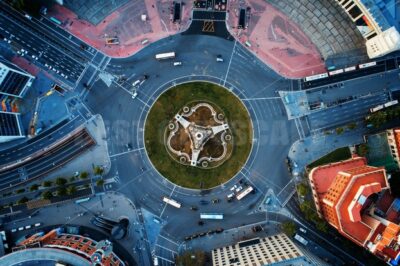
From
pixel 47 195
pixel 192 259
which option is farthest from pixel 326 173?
pixel 47 195

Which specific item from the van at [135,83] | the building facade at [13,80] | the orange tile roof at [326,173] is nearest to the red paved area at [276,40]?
the orange tile roof at [326,173]

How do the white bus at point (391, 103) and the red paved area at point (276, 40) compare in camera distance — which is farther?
the red paved area at point (276, 40)

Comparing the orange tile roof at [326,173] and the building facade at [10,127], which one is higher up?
the building facade at [10,127]

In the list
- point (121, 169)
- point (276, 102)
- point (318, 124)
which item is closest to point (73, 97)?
point (121, 169)

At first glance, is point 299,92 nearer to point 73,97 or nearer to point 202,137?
point 202,137

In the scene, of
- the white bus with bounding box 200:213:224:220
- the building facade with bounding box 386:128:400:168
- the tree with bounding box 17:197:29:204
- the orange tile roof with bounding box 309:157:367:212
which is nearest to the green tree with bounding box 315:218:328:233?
the orange tile roof with bounding box 309:157:367:212

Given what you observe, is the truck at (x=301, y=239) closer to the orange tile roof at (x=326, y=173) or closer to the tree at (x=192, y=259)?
the orange tile roof at (x=326, y=173)
